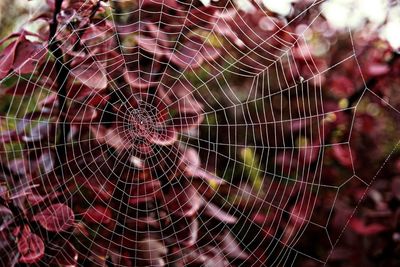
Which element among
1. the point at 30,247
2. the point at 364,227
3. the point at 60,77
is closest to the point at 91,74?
the point at 60,77

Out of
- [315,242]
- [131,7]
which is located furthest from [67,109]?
[315,242]

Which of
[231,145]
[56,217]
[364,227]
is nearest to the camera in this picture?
[364,227]

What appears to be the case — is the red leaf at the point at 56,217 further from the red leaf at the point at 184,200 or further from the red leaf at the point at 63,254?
the red leaf at the point at 184,200

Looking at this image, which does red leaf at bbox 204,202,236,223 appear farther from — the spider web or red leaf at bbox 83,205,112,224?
red leaf at bbox 83,205,112,224

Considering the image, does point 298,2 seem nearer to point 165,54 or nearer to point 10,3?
point 165,54

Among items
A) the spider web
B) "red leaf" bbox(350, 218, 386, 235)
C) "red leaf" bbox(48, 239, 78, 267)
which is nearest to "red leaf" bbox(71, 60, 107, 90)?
the spider web

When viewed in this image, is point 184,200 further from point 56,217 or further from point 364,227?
point 364,227
